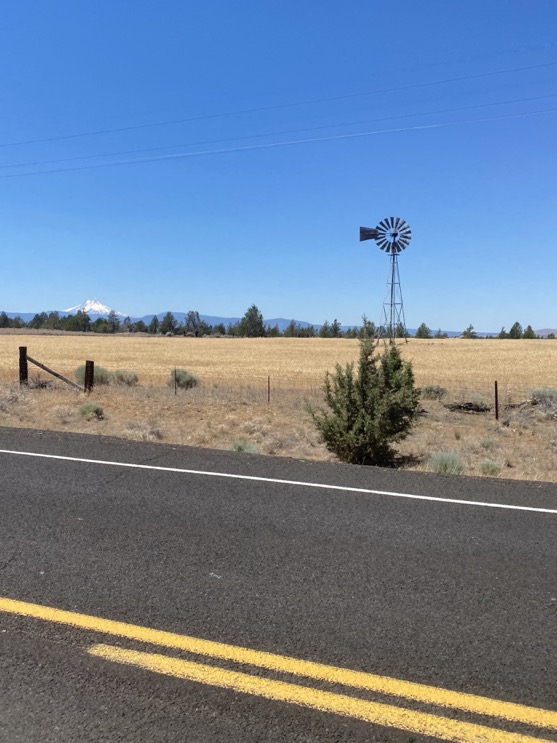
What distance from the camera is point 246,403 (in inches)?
736

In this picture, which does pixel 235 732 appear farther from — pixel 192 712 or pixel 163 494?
pixel 163 494

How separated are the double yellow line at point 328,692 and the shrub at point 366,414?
8052 mm

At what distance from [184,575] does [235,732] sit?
1618mm

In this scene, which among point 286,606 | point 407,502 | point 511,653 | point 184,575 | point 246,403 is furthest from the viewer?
point 246,403

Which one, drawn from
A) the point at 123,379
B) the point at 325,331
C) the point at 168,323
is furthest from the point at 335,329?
the point at 123,379

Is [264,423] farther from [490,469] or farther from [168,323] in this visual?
[168,323]

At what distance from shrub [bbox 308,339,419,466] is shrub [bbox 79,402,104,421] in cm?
664

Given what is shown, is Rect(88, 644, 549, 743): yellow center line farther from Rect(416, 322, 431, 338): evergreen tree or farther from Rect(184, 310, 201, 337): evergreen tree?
Rect(184, 310, 201, 337): evergreen tree

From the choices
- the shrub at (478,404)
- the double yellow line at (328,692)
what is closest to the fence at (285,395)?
the shrub at (478,404)

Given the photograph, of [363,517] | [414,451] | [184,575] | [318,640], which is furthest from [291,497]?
[414,451]

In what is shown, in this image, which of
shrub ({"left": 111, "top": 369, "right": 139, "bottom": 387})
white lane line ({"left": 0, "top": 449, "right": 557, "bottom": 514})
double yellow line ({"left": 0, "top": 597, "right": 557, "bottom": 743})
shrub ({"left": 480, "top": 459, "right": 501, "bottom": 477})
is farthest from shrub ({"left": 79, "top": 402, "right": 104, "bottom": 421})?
double yellow line ({"left": 0, "top": 597, "right": 557, "bottom": 743})

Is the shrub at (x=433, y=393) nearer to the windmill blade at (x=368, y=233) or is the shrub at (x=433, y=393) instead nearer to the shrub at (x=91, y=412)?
the shrub at (x=91, y=412)

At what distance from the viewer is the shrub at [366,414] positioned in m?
11.0

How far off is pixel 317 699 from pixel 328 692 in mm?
74
